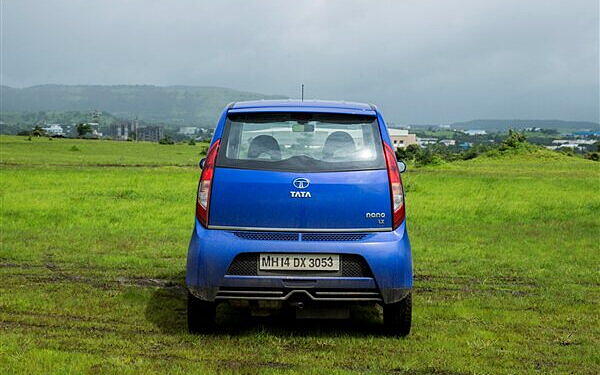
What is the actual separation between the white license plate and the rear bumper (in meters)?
0.06

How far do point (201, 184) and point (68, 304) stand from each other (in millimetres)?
2367

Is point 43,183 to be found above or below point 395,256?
below

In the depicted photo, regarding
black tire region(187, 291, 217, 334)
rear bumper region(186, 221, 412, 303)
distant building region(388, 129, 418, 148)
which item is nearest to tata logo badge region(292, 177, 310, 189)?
rear bumper region(186, 221, 412, 303)

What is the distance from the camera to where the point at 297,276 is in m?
5.97

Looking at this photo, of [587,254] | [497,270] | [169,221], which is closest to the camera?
[497,270]

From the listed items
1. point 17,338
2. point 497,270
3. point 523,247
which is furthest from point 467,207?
point 17,338

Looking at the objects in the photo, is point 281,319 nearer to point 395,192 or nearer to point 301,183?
point 301,183

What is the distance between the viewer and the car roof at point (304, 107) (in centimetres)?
632

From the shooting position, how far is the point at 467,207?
19844mm

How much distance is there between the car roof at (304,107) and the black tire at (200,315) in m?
1.58

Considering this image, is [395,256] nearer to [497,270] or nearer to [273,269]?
[273,269]

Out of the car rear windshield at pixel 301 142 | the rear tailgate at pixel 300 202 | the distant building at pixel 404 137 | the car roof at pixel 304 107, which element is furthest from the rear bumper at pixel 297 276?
the distant building at pixel 404 137

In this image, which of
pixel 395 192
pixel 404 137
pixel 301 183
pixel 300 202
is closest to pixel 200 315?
pixel 300 202

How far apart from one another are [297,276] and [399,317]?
3.26ft
